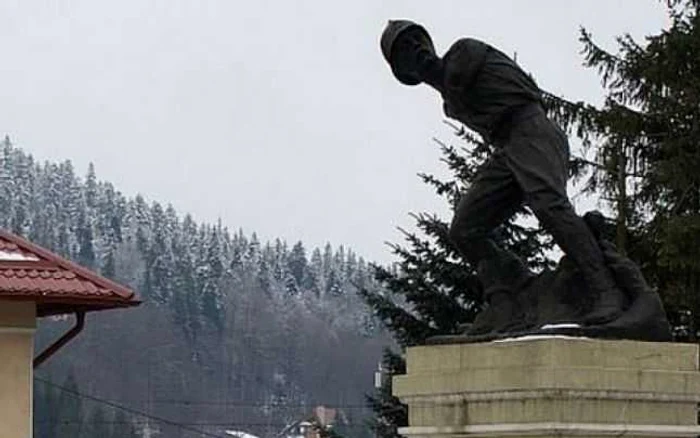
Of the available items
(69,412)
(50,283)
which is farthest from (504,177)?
(69,412)

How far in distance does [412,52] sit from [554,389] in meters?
2.07

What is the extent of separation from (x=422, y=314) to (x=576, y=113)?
11.3 feet

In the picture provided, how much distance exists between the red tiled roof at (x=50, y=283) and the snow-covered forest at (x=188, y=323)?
6515 cm

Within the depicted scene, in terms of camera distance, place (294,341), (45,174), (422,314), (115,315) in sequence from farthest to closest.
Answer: (45,174) → (294,341) → (115,315) → (422,314)

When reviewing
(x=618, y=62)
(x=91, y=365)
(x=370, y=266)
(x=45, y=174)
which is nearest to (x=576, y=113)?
(x=618, y=62)

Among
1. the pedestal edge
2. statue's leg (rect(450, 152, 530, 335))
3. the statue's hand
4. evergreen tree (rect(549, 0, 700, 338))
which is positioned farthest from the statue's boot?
evergreen tree (rect(549, 0, 700, 338))

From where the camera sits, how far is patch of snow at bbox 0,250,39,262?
20000 mm

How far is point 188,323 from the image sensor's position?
375ft

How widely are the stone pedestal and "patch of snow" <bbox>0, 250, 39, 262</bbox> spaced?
10571mm

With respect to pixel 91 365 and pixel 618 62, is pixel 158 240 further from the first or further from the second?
pixel 618 62

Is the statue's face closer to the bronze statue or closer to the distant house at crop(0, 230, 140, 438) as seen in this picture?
the bronze statue

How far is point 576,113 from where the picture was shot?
22.7 metres

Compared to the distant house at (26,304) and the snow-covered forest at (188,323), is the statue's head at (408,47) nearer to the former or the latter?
the distant house at (26,304)

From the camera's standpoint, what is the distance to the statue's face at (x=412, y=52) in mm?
10297
